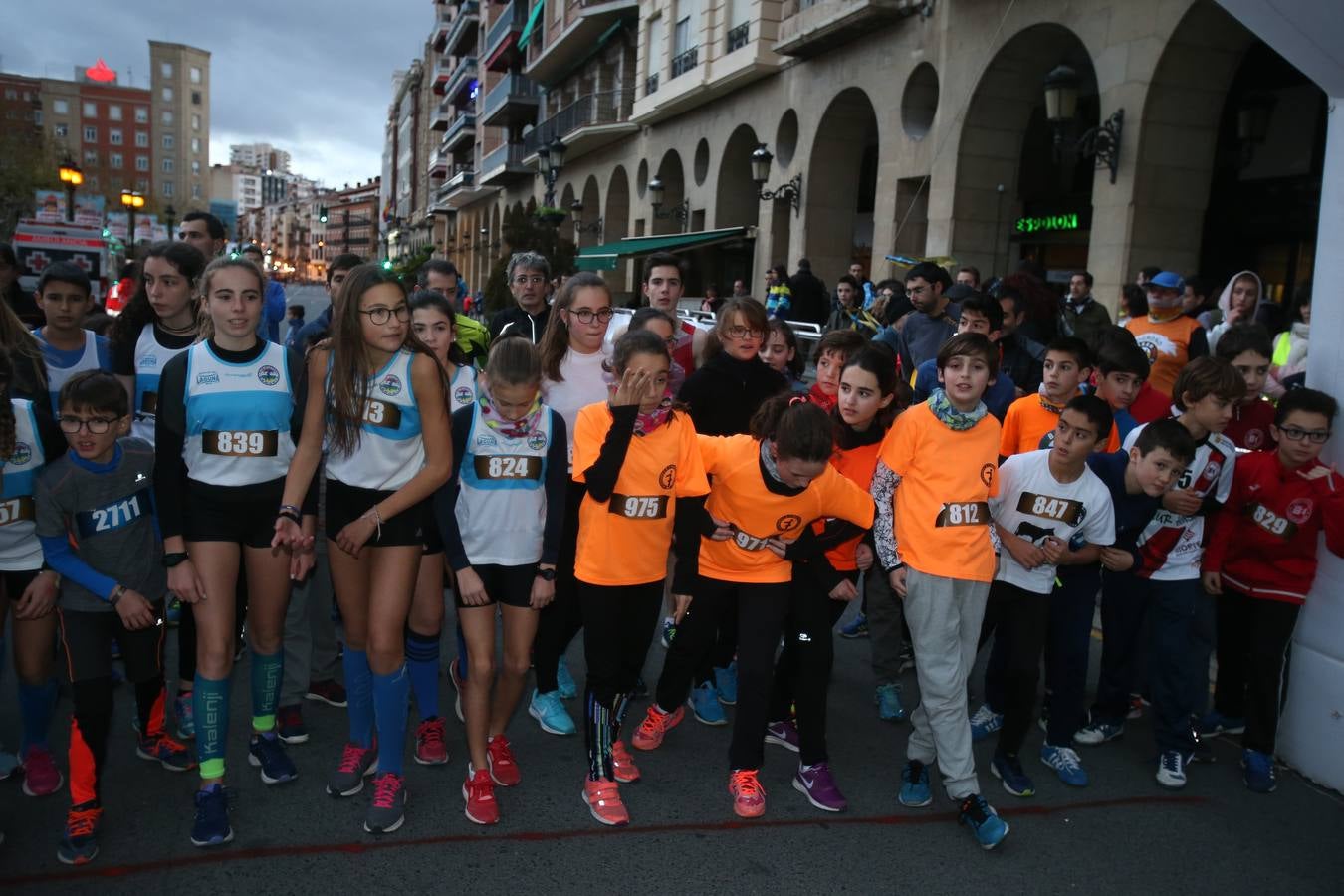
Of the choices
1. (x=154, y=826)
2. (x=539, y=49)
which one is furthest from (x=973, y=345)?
(x=539, y=49)

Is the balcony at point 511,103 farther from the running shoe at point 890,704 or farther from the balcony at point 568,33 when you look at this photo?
the running shoe at point 890,704

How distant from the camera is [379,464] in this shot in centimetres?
350

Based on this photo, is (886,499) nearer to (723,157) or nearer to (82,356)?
(82,356)

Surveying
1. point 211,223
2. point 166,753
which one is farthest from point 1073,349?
point 211,223

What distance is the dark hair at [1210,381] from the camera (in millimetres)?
4195

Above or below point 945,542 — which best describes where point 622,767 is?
below

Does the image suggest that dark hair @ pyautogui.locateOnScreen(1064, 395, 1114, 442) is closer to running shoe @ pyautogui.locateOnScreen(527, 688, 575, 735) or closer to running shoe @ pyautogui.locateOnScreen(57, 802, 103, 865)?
running shoe @ pyautogui.locateOnScreen(527, 688, 575, 735)

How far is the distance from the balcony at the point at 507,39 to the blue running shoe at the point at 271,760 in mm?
45372

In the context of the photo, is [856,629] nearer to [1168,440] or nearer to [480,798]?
[1168,440]

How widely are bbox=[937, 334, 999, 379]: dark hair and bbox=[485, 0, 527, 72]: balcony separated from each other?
45090mm

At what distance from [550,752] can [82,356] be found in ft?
10.4

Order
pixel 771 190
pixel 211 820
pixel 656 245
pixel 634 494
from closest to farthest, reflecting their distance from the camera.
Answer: pixel 211 820 < pixel 634 494 < pixel 771 190 < pixel 656 245

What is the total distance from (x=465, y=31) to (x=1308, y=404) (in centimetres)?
6514

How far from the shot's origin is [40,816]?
340cm
